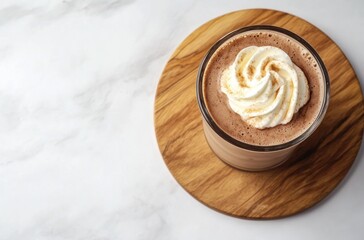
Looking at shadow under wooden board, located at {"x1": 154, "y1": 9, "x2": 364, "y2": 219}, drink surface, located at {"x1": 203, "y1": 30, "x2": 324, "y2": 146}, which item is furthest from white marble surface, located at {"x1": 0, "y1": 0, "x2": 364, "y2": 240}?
drink surface, located at {"x1": 203, "y1": 30, "x2": 324, "y2": 146}

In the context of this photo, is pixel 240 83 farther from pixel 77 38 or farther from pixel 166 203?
pixel 77 38

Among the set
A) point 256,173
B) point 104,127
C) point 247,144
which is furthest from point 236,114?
point 104,127

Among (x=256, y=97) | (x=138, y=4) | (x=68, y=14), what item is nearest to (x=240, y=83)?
(x=256, y=97)

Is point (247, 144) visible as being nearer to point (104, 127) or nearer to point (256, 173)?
point (256, 173)

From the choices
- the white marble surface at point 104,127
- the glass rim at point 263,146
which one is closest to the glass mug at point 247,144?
the glass rim at point 263,146

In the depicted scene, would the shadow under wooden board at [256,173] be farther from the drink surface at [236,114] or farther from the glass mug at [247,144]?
the drink surface at [236,114]

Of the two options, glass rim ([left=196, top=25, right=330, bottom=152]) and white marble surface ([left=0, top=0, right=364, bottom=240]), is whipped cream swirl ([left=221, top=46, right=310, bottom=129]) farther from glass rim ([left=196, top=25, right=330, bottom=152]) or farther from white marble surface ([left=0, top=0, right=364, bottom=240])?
white marble surface ([left=0, top=0, right=364, bottom=240])
